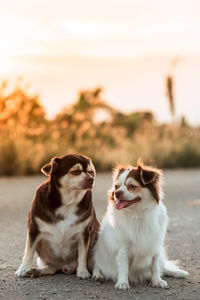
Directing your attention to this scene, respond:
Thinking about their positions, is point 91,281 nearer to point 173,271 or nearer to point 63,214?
point 63,214

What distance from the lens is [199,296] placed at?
493 centimetres

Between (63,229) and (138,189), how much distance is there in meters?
0.83

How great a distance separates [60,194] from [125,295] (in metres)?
1.11

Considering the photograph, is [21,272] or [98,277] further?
[21,272]

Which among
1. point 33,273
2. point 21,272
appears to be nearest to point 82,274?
point 33,273

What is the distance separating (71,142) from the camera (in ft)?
69.5

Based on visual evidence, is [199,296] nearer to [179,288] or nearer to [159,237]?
[179,288]

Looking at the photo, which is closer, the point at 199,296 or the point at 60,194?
the point at 199,296

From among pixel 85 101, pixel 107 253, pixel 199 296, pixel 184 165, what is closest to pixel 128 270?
pixel 107 253

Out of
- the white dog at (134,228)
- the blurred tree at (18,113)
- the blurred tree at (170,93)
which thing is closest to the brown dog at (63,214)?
the white dog at (134,228)

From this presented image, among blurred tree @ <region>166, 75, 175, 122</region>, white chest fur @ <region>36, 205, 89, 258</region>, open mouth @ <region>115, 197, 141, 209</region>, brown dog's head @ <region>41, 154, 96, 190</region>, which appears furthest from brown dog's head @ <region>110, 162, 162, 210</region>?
blurred tree @ <region>166, 75, 175, 122</region>

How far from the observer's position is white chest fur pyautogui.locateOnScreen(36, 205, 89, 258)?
529 cm

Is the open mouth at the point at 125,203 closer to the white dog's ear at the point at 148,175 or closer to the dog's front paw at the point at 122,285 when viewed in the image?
the white dog's ear at the point at 148,175

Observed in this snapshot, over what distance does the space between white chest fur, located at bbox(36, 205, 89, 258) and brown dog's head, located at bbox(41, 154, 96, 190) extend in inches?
9.5
